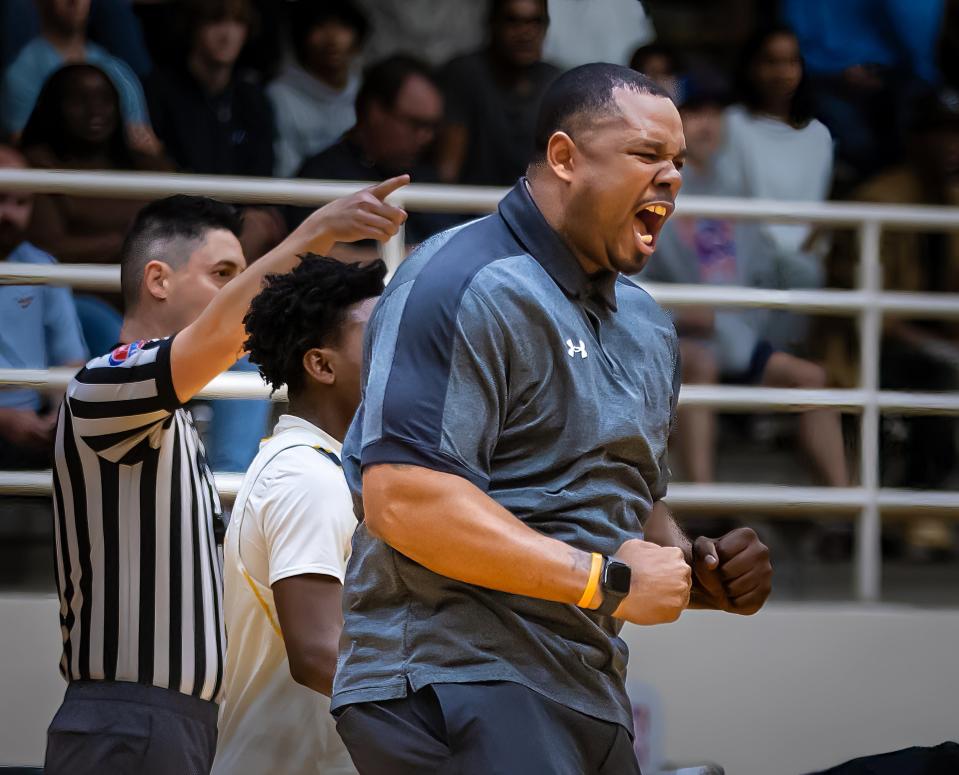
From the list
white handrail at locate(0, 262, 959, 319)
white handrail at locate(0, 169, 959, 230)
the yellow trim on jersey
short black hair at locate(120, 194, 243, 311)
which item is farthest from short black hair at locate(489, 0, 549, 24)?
the yellow trim on jersey

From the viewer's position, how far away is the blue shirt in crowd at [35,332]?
545 cm

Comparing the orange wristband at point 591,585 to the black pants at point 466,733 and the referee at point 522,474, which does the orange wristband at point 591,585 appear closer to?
the referee at point 522,474

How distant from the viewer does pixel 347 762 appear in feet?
11.4

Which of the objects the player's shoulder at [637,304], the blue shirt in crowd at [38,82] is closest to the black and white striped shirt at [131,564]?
the player's shoulder at [637,304]

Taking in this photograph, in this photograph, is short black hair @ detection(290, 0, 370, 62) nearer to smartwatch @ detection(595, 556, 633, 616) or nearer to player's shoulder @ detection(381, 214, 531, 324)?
player's shoulder @ detection(381, 214, 531, 324)

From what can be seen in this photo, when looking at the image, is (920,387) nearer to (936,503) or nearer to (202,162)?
(936,503)

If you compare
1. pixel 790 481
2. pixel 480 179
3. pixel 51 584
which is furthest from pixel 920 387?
pixel 51 584

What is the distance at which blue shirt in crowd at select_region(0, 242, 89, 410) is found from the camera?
545cm

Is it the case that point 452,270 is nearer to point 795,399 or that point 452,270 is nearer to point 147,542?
point 147,542

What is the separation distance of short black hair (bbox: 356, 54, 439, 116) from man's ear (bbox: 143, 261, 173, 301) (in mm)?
2146

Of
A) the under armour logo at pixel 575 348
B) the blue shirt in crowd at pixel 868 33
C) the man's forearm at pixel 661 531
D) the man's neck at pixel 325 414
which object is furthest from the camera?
the blue shirt in crowd at pixel 868 33

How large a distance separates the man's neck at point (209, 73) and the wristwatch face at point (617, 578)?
3993 millimetres

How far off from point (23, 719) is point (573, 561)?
3.28 metres

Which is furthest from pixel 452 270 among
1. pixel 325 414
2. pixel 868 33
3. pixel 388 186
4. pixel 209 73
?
pixel 868 33
